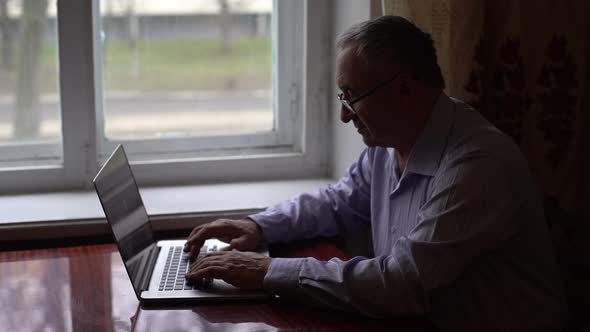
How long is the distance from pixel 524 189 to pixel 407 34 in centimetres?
38

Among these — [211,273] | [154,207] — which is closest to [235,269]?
[211,273]

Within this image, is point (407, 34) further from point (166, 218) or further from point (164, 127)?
point (164, 127)

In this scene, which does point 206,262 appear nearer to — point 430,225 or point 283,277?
point 283,277

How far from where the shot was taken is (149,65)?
2.35 metres

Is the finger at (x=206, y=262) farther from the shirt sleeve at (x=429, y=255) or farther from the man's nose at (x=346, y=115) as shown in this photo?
the man's nose at (x=346, y=115)

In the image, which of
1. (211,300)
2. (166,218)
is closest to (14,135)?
(166,218)

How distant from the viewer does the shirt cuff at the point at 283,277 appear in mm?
1430

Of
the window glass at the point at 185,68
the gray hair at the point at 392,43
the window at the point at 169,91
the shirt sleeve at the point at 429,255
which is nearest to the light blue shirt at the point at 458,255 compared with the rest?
the shirt sleeve at the point at 429,255

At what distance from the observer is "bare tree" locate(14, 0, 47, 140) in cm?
218

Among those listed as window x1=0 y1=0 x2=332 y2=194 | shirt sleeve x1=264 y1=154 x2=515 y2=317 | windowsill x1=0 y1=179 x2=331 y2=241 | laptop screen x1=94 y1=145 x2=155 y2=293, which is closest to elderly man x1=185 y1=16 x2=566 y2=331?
shirt sleeve x1=264 y1=154 x2=515 y2=317

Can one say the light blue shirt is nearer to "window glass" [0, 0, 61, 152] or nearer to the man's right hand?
the man's right hand

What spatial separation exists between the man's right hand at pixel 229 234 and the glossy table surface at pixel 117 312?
0.18m

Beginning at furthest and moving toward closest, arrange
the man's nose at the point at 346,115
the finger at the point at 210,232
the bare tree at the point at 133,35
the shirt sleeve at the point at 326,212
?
1. the bare tree at the point at 133,35
2. the shirt sleeve at the point at 326,212
3. the finger at the point at 210,232
4. the man's nose at the point at 346,115

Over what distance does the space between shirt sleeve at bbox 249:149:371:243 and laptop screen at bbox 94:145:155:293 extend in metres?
0.28
